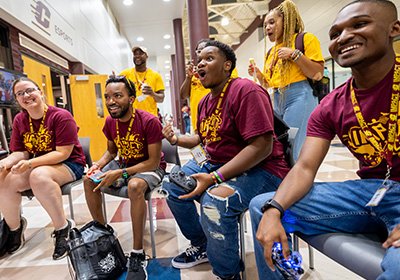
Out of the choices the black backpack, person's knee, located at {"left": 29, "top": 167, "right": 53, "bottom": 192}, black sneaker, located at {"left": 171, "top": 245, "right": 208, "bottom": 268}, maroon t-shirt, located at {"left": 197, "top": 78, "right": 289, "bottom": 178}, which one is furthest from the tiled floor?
the black backpack

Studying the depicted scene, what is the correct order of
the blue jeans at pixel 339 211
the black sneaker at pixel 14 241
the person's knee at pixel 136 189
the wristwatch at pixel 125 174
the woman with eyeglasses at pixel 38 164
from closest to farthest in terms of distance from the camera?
the blue jeans at pixel 339 211
the person's knee at pixel 136 189
the wristwatch at pixel 125 174
the woman with eyeglasses at pixel 38 164
the black sneaker at pixel 14 241

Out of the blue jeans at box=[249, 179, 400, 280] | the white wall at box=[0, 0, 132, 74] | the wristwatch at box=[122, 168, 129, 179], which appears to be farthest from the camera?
the white wall at box=[0, 0, 132, 74]

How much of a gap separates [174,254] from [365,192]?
49.0 inches

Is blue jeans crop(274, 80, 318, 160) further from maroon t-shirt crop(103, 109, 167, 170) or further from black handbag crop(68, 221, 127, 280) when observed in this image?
black handbag crop(68, 221, 127, 280)

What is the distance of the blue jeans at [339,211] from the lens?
78 cm

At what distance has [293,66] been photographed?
5.62ft

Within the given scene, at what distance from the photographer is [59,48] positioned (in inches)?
176

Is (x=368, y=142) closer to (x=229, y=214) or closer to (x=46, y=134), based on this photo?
(x=229, y=214)

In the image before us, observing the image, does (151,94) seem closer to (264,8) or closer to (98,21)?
(98,21)

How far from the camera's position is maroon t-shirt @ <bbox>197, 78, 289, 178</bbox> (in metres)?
1.16

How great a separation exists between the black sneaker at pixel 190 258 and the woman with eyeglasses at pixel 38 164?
2.59 ft

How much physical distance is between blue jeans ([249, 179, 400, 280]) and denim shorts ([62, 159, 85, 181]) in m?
1.49

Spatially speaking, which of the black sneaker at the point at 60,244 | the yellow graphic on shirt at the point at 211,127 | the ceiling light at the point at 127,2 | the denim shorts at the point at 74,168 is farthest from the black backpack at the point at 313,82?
the ceiling light at the point at 127,2

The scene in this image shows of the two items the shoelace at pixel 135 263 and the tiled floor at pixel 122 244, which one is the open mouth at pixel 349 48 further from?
the shoelace at pixel 135 263
